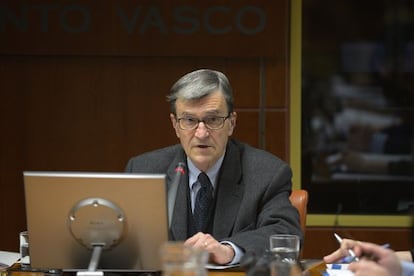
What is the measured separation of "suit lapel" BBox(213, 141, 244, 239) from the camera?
3217 mm

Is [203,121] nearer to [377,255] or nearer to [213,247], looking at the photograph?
[213,247]

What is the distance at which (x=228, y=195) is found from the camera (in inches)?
129

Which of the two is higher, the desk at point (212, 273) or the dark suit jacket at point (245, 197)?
the dark suit jacket at point (245, 197)

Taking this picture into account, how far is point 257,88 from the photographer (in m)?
5.33

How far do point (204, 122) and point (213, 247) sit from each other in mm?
613

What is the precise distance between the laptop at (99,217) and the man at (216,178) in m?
0.68

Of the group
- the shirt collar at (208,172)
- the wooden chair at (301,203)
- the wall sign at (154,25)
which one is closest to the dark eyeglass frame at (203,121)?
the shirt collar at (208,172)

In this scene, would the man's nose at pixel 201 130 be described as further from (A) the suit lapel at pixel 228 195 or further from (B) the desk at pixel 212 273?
(B) the desk at pixel 212 273

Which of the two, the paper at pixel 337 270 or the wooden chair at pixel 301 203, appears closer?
the paper at pixel 337 270

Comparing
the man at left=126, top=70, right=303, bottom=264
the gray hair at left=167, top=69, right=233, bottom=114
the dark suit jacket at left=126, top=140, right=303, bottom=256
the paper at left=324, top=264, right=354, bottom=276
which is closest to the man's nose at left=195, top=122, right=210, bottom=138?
the man at left=126, top=70, right=303, bottom=264

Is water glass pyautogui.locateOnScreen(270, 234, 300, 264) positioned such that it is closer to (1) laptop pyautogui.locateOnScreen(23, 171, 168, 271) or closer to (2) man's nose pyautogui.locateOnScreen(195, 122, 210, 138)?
(1) laptop pyautogui.locateOnScreen(23, 171, 168, 271)

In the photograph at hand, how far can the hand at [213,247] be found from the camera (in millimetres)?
2789

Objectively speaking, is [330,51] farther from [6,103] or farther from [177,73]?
[6,103]

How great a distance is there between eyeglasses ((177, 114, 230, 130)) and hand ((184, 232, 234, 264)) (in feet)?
1.84
